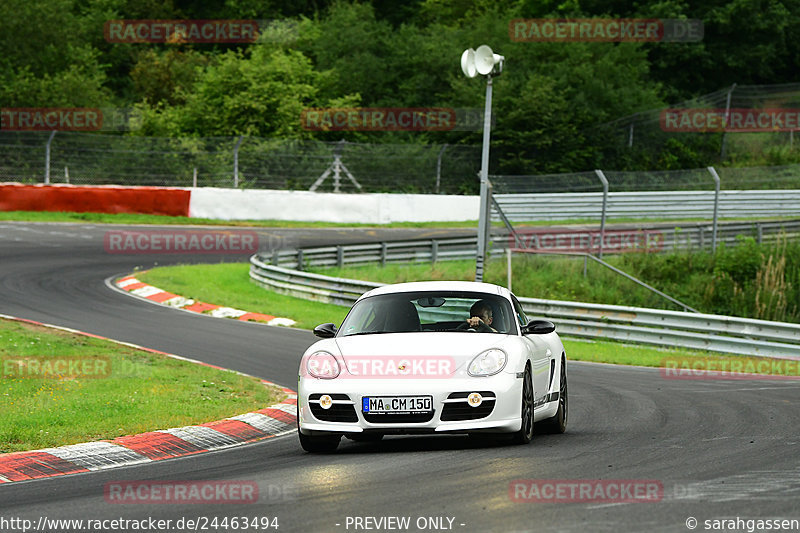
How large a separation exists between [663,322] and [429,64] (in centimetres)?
3725

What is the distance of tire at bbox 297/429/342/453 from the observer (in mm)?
9242

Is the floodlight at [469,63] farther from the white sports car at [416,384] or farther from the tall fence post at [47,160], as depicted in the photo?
the tall fence post at [47,160]

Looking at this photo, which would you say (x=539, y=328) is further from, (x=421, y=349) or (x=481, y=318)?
(x=421, y=349)

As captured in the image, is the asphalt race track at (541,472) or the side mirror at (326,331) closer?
the asphalt race track at (541,472)

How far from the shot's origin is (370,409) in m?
8.90

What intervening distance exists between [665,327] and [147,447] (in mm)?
13598

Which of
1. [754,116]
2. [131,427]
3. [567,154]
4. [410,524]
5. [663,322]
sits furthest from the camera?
[754,116]

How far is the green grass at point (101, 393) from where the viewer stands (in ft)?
32.9

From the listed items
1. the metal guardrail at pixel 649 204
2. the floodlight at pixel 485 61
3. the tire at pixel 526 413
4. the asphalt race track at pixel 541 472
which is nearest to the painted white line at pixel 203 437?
the asphalt race track at pixel 541 472

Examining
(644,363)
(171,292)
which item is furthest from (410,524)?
(171,292)

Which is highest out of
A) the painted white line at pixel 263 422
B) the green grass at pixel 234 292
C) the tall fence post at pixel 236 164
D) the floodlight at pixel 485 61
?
the floodlight at pixel 485 61

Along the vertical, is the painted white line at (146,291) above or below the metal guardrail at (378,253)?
below

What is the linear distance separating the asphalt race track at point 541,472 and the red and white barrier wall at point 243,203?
74.5 feet

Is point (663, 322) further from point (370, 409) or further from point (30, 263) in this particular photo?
point (30, 263)
